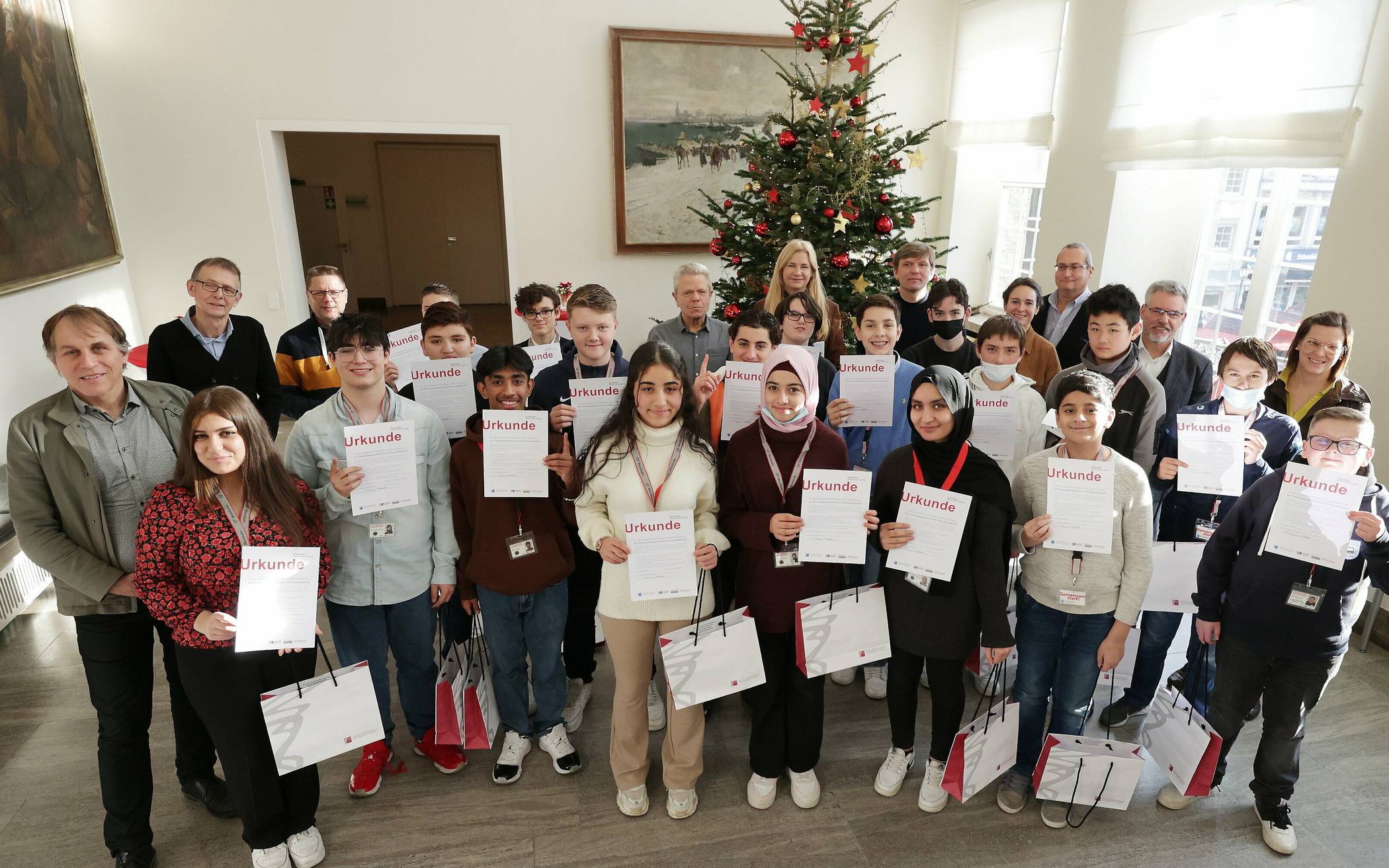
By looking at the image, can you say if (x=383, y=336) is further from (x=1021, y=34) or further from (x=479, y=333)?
(x=479, y=333)

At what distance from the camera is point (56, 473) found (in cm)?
201

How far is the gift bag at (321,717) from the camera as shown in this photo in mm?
2076

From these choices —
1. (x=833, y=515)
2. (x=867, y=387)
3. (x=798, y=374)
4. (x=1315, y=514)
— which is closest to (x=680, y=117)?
(x=867, y=387)

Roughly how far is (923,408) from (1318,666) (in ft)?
4.84

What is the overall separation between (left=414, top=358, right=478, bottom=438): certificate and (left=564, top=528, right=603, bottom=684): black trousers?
593mm

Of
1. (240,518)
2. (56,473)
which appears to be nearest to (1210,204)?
(240,518)

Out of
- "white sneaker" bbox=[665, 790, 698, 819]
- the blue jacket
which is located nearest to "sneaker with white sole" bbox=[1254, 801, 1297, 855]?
the blue jacket

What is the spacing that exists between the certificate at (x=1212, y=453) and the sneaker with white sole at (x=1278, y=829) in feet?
3.43

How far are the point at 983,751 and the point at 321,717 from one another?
2.07 metres

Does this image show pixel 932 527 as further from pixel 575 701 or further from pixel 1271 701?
pixel 575 701

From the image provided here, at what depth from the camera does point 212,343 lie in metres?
3.23

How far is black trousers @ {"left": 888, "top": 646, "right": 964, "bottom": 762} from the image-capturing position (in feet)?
8.01

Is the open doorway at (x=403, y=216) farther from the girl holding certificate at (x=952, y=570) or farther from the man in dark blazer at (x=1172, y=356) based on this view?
the girl holding certificate at (x=952, y=570)

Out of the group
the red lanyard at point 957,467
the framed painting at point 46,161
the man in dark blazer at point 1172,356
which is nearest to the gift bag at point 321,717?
the red lanyard at point 957,467
